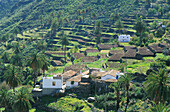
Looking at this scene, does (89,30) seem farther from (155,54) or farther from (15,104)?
(15,104)

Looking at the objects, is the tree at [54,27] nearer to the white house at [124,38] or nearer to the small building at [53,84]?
the white house at [124,38]

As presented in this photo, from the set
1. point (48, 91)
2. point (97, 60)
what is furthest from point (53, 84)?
point (97, 60)

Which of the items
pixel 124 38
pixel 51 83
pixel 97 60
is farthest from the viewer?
pixel 124 38

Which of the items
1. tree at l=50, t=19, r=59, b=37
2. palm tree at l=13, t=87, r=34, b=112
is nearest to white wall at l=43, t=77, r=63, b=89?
palm tree at l=13, t=87, r=34, b=112

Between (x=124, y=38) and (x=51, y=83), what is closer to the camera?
(x=51, y=83)

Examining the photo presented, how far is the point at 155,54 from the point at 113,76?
34.6m

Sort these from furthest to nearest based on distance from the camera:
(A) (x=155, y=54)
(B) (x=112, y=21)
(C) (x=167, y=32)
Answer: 1. (B) (x=112, y=21)
2. (C) (x=167, y=32)
3. (A) (x=155, y=54)

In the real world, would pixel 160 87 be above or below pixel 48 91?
above

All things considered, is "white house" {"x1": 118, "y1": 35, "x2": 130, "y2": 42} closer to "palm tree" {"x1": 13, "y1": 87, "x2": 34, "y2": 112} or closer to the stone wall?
A: the stone wall

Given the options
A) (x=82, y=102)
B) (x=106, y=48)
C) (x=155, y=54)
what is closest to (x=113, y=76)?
(x=82, y=102)

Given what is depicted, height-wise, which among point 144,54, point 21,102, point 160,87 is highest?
point 160,87

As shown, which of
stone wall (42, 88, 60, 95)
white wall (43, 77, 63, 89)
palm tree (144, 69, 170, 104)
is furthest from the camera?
stone wall (42, 88, 60, 95)

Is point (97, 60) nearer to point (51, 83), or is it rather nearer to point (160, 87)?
point (51, 83)

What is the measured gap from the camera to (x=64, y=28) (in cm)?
18450
